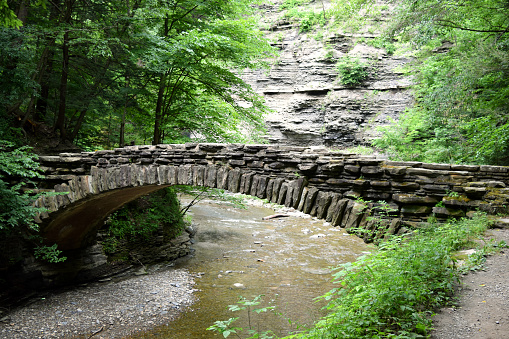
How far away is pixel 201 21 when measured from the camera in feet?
30.6

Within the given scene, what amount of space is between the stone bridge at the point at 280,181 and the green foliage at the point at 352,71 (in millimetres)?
16939

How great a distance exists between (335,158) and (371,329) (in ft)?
8.60

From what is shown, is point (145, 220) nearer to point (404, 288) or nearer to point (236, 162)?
point (236, 162)

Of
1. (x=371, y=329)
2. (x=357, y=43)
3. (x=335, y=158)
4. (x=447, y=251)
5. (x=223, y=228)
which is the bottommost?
(x=223, y=228)

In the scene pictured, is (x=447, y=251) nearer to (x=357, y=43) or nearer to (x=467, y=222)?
(x=467, y=222)

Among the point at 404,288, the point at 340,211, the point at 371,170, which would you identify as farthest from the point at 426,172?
the point at 404,288

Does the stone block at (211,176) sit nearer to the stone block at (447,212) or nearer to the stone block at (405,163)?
the stone block at (405,163)

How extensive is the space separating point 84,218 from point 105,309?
8.48ft

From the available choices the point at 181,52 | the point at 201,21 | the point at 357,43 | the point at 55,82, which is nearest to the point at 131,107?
the point at 55,82

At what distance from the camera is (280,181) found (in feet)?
16.3

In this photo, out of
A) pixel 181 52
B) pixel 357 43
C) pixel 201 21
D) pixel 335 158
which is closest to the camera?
pixel 335 158

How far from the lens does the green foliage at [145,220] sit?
8.94 meters

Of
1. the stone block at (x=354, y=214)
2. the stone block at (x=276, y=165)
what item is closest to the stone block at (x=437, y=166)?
the stone block at (x=354, y=214)

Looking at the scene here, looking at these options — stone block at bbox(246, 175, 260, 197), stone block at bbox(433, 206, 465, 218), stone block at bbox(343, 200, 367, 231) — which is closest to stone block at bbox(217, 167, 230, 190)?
stone block at bbox(246, 175, 260, 197)
